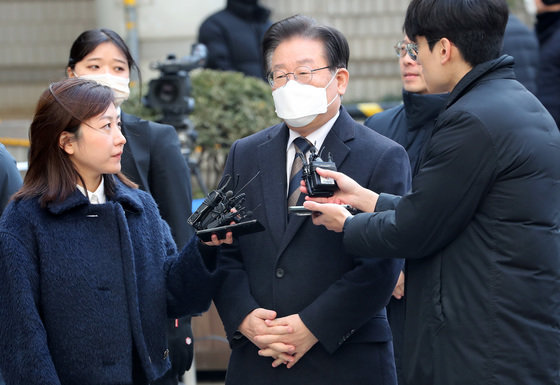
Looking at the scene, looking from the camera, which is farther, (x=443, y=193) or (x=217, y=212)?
(x=217, y=212)

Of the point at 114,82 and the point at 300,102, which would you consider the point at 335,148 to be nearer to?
the point at 300,102

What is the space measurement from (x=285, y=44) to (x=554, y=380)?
4.89 feet

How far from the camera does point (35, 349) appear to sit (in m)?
2.97

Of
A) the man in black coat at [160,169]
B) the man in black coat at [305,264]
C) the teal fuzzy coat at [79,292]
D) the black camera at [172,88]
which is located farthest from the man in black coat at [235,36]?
the teal fuzzy coat at [79,292]

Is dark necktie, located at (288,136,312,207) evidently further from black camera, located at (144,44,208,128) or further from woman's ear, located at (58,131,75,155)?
black camera, located at (144,44,208,128)

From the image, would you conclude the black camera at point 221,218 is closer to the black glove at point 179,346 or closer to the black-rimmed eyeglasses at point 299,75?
the black-rimmed eyeglasses at point 299,75

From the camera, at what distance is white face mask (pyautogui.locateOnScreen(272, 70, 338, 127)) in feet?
11.0

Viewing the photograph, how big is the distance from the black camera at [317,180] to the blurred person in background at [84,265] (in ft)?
1.06

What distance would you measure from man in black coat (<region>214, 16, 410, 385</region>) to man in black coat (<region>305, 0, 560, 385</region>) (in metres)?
0.32

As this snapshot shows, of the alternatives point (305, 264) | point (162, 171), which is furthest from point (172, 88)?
point (305, 264)

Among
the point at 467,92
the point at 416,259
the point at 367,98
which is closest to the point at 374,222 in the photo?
the point at 416,259

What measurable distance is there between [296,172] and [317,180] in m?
0.33

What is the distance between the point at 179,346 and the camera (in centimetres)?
391

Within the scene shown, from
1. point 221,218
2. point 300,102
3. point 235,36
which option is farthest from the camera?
point 235,36
